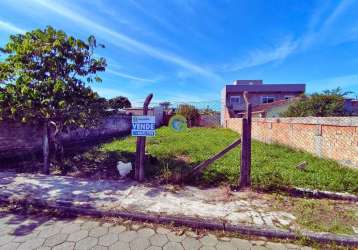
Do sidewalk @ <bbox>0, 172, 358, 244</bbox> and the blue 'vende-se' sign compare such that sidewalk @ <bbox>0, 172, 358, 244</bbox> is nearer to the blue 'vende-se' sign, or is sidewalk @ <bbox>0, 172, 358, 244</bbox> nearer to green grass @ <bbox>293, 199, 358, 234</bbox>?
green grass @ <bbox>293, 199, 358, 234</bbox>

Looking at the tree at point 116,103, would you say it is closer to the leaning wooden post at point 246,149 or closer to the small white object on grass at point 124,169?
the small white object on grass at point 124,169

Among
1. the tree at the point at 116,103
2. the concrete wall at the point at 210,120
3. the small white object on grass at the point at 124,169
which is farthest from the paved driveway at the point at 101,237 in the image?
the concrete wall at the point at 210,120

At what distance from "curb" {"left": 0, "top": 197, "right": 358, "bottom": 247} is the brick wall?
149 inches

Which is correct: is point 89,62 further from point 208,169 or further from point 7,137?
point 208,169

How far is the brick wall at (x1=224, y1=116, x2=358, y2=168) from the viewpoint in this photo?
5.61 m

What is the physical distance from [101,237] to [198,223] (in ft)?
4.37

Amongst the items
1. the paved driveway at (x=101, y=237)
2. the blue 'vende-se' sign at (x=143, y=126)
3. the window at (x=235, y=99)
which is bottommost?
the paved driveway at (x=101, y=237)

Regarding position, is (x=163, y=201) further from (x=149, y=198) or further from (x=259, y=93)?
(x=259, y=93)

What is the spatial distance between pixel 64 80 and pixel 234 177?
497 centimetres

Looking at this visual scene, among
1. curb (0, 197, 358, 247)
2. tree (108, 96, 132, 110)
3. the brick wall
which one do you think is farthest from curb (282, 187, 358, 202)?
tree (108, 96, 132, 110)

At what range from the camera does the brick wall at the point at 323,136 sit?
18.4ft

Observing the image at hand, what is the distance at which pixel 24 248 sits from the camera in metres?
2.55

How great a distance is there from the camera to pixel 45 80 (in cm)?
536

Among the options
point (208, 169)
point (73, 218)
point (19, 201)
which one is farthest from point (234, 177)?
point (19, 201)
